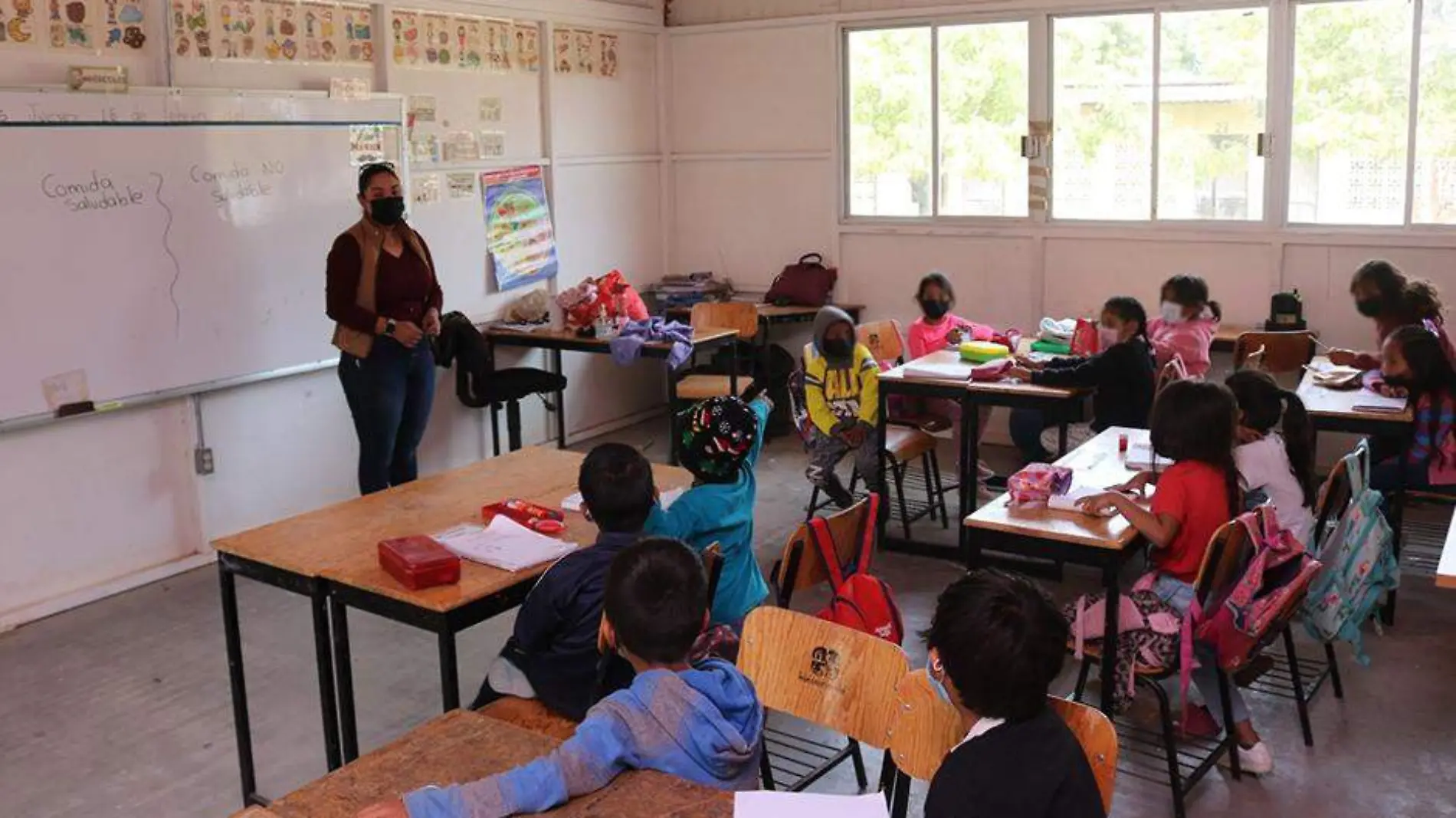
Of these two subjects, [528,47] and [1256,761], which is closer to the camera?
[1256,761]

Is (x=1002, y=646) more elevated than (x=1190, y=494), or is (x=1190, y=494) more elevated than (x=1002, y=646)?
(x=1002, y=646)

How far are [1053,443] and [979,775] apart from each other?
3.94 metres

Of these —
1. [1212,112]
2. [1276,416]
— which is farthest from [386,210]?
[1212,112]

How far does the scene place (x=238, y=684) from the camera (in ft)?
11.5

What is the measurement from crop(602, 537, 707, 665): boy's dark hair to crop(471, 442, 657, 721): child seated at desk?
577mm

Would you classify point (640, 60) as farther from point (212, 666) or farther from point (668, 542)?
point (668, 542)

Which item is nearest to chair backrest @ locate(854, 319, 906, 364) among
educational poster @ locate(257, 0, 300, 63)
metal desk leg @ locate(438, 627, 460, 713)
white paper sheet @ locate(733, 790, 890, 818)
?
educational poster @ locate(257, 0, 300, 63)

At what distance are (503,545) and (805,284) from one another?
4878 millimetres

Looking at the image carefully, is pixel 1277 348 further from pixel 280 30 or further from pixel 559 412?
pixel 280 30

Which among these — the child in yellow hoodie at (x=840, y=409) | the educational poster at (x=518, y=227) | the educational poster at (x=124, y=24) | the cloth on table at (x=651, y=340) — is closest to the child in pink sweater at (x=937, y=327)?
the child in yellow hoodie at (x=840, y=409)

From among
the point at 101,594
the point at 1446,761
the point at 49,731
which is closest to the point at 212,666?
the point at 49,731

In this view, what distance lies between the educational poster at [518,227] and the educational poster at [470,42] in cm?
56

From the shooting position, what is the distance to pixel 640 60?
27.0 feet

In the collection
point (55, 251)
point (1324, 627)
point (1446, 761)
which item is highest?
point (55, 251)
